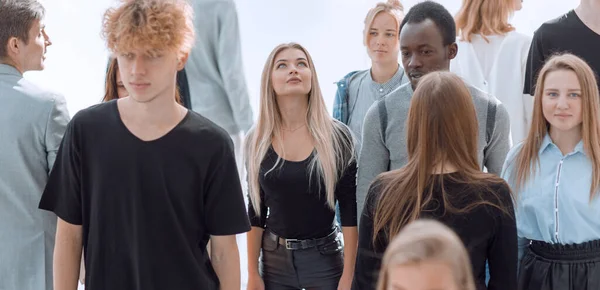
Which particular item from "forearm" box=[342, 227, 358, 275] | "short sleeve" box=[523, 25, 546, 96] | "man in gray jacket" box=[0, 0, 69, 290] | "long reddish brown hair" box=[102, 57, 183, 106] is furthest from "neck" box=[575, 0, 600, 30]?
"man in gray jacket" box=[0, 0, 69, 290]

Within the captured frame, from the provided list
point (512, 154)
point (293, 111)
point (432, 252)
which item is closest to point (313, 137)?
point (293, 111)

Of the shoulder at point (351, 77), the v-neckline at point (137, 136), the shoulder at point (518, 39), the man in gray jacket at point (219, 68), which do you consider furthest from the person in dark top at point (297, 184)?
the shoulder at point (518, 39)

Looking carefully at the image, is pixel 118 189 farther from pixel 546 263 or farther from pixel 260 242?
pixel 546 263

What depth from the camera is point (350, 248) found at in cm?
284

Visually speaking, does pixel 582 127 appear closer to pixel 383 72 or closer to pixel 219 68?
pixel 383 72

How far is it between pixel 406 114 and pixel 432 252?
3.35 feet

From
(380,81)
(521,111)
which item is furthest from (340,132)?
(521,111)

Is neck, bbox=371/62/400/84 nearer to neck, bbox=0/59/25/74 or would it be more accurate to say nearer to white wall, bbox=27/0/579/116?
white wall, bbox=27/0/579/116

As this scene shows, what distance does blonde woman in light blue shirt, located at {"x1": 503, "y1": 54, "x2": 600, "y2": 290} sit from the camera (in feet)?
8.13

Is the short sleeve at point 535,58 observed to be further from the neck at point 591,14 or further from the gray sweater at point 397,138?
the gray sweater at point 397,138

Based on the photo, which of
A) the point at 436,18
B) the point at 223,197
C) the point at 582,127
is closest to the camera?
the point at 223,197

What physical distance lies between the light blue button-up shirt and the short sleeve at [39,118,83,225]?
1292mm

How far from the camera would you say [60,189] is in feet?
6.90

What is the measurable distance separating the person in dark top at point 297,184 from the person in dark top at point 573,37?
759 millimetres
